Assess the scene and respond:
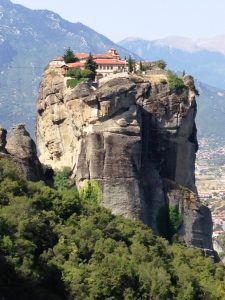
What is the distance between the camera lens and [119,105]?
40.6 meters

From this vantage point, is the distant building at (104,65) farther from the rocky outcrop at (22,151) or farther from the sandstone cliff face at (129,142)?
the rocky outcrop at (22,151)

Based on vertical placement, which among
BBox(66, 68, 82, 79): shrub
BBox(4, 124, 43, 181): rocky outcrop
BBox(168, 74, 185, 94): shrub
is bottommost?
BBox(4, 124, 43, 181): rocky outcrop

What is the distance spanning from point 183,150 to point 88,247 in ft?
60.9

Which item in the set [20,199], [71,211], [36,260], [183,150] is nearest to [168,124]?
[183,150]

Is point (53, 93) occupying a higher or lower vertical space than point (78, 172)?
higher

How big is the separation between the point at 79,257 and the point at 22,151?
10.7 metres

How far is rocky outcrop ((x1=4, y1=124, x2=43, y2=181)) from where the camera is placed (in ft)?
119

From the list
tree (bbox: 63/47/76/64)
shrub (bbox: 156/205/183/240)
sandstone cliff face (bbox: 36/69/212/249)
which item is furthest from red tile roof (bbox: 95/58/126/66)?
shrub (bbox: 156/205/183/240)

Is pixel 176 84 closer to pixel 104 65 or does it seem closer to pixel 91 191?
pixel 104 65

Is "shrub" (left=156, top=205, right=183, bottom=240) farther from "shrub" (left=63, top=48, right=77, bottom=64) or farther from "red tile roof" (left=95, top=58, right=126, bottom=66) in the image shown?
"shrub" (left=63, top=48, right=77, bottom=64)

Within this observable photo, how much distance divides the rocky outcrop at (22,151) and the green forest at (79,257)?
3.21 metres

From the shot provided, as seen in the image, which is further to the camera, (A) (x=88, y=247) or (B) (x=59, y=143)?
(B) (x=59, y=143)

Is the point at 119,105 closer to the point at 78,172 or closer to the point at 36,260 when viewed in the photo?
the point at 78,172

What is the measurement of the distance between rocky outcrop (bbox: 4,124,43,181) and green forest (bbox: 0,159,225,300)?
3.21 meters
